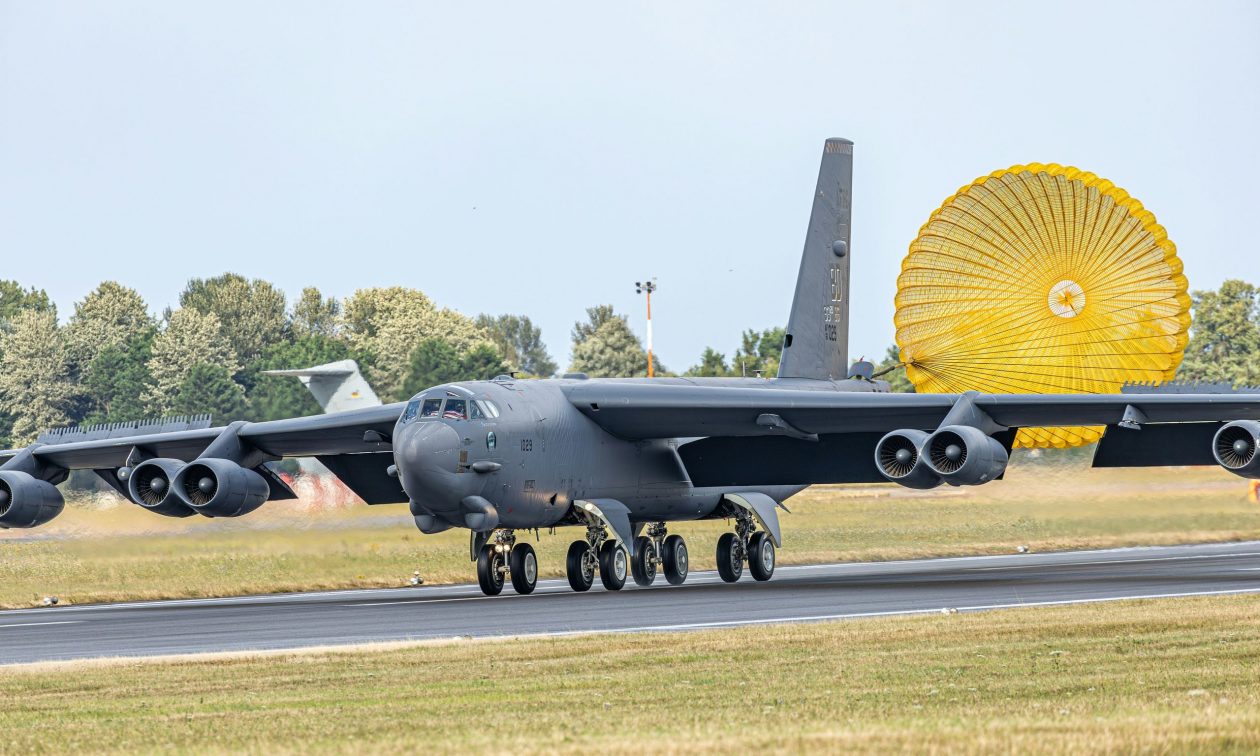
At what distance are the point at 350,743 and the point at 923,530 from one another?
116 feet

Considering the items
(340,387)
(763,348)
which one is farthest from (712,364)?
(340,387)

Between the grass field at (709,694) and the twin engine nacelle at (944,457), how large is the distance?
734 cm

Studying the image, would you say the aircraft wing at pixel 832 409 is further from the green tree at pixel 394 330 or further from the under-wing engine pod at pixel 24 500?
the green tree at pixel 394 330

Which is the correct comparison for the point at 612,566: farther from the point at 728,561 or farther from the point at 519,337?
the point at 519,337

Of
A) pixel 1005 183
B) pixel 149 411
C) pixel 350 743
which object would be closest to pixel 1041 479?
pixel 1005 183

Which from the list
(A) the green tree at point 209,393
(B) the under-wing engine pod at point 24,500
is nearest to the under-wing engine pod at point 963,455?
(B) the under-wing engine pod at point 24,500

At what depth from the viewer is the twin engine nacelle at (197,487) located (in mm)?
27375

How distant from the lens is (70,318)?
104062mm

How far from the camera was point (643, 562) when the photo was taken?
28.9 metres

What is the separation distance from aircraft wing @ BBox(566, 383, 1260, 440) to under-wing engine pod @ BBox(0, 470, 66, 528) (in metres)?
8.88

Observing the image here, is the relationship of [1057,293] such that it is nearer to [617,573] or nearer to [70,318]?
[617,573]

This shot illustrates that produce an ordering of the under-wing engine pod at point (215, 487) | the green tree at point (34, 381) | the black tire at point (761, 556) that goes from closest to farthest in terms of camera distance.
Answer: the under-wing engine pod at point (215, 487)
the black tire at point (761, 556)
the green tree at point (34, 381)

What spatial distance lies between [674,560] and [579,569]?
2.32 meters

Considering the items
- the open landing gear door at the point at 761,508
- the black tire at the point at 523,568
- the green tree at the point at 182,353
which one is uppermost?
the green tree at the point at 182,353
